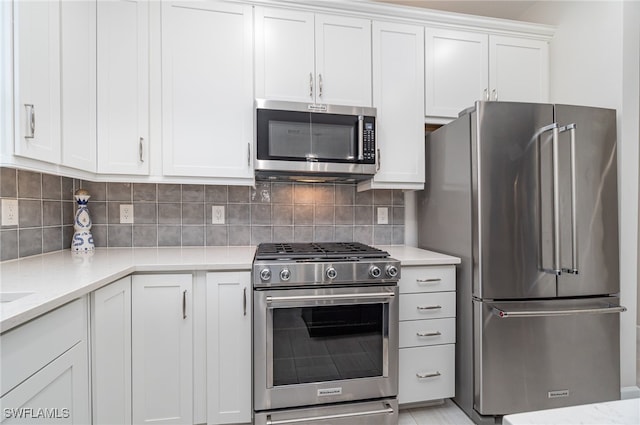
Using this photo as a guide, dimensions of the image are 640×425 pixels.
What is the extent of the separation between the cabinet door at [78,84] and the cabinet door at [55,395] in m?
0.91

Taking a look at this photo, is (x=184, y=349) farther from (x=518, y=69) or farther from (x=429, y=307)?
(x=518, y=69)

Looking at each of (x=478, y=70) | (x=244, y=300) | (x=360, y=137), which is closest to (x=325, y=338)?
(x=244, y=300)

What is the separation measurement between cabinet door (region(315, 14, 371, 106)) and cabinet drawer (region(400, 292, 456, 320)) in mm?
1279

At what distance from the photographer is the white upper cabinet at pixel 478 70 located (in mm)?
2158

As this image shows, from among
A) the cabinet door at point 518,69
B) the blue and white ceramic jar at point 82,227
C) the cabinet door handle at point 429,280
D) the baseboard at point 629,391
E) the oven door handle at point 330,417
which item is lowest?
the baseboard at point 629,391

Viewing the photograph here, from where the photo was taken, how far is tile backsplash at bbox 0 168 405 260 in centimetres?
195

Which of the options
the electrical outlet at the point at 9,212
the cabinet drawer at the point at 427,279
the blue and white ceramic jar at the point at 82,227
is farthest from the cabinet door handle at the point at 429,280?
the electrical outlet at the point at 9,212

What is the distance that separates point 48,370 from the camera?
935mm

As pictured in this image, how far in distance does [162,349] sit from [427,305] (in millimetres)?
1448

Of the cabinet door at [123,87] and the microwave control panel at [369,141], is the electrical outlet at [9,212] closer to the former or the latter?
the cabinet door at [123,87]

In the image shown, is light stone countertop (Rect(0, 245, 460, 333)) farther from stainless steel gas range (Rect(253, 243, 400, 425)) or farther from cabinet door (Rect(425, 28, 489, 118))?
cabinet door (Rect(425, 28, 489, 118))

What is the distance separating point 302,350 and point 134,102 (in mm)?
1696

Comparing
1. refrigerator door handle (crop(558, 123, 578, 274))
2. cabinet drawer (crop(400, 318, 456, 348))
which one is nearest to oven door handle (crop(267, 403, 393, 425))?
cabinet drawer (crop(400, 318, 456, 348))

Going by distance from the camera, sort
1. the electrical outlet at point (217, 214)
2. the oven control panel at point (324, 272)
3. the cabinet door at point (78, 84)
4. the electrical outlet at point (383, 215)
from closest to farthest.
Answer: the cabinet door at point (78, 84)
the oven control panel at point (324, 272)
the electrical outlet at point (217, 214)
the electrical outlet at point (383, 215)
